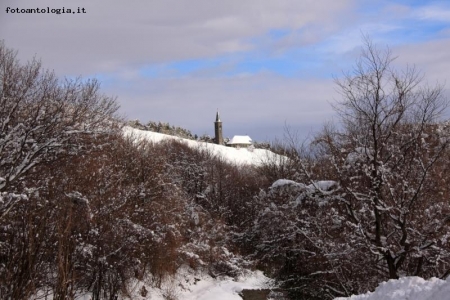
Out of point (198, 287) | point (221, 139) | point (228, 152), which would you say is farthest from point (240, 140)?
point (198, 287)

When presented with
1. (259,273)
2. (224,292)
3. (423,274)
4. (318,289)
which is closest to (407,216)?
(423,274)

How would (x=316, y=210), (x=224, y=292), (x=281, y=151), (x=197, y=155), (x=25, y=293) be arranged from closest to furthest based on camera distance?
(x=25, y=293)
(x=316, y=210)
(x=224, y=292)
(x=281, y=151)
(x=197, y=155)

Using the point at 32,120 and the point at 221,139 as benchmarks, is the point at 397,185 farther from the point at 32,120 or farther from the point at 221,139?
the point at 221,139

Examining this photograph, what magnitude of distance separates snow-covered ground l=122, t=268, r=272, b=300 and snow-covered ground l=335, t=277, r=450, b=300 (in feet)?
54.3

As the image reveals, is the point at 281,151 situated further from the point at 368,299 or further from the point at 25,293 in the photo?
the point at 25,293

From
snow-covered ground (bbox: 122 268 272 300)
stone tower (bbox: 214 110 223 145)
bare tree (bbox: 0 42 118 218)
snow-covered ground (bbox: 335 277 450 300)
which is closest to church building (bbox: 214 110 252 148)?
stone tower (bbox: 214 110 223 145)

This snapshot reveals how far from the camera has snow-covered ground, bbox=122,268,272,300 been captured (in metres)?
24.4

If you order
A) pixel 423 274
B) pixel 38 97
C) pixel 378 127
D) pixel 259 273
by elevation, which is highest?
pixel 38 97

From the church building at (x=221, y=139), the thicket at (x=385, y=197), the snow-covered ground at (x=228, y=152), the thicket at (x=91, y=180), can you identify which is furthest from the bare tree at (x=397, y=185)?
the church building at (x=221, y=139)

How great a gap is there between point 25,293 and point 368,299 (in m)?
5.35

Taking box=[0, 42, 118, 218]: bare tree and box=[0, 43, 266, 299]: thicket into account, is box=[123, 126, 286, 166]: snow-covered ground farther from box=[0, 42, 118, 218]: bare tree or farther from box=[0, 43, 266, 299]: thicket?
box=[0, 42, 118, 218]: bare tree

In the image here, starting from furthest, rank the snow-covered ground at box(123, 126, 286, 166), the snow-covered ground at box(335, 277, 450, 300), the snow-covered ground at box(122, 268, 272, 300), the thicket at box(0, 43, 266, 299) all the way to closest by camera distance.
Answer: the snow-covered ground at box(123, 126, 286, 166) → the snow-covered ground at box(122, 268, 272, 300) → the thicket at box(0, 43, 266, 299) → the snow-covered ground at box(335, 277, 450, 300)

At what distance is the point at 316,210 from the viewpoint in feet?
50.2

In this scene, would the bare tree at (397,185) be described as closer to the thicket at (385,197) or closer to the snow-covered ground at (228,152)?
the thicket at (385,197)
